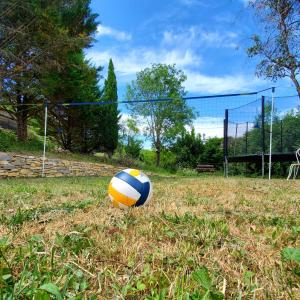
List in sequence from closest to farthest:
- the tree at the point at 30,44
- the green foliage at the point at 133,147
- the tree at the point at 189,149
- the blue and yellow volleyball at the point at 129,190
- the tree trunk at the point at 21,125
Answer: the blue and yellow volleyball at the point at 129,190
the tree at the point at 30,44
the tree trunk at the point at 21,125
the tree at the point at 189,149
the green foliage at the point at 133,147

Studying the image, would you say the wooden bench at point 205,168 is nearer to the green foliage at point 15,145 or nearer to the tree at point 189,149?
the tree at point 189,149

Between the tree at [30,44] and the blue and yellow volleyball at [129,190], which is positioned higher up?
the tree at [30,44]

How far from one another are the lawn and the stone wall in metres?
9.01

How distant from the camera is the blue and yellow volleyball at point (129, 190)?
3.01m

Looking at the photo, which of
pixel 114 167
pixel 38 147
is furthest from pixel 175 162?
pixel 38 147

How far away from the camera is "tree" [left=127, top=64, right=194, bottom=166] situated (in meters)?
24.6

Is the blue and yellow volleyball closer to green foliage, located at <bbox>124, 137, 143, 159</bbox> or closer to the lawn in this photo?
the lawn

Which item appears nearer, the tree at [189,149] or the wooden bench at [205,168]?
the wooden bench at [205,168]

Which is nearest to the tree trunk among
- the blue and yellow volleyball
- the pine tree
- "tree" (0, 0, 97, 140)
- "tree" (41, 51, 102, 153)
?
"tree" (0, 0, 97, 140)

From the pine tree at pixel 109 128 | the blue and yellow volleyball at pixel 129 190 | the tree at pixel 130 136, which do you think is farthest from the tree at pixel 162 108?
the blue and yellow volleyball at pixel 129 190

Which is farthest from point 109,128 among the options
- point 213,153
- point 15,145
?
point 213,153

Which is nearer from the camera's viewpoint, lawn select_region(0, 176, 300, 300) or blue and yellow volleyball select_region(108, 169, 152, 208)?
lawn select_region(0, 176, 300, 300)

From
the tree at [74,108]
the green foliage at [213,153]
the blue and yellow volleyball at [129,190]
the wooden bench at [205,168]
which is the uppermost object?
the tree at [74,108]

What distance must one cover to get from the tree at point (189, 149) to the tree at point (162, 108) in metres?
0.86
